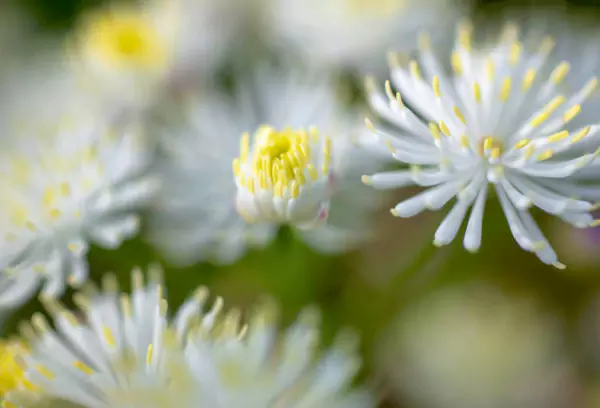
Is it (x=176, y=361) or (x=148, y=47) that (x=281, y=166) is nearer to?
(x=176, y=361)

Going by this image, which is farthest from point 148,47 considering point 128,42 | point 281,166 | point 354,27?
point 281,166

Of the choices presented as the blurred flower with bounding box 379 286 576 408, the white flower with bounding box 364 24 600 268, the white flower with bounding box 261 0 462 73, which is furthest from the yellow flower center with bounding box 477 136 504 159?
the white flower with bounding box 261 0 462 73

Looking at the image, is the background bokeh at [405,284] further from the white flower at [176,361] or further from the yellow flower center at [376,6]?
the yellow flower center at [376,6]

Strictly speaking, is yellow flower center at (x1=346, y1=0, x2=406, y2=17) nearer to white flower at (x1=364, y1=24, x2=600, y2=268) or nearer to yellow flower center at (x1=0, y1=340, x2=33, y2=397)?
white flower at (x1=364, y1=24, x2=600, y2=268)

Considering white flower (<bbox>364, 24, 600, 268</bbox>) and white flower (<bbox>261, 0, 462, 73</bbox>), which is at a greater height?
white flower (<bbox>261, 0, 462, 73</bbox>)

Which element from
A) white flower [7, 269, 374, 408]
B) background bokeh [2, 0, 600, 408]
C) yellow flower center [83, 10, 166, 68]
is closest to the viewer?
white flower [7, 269, 374, 408]

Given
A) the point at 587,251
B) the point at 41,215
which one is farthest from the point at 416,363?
the point at 41,215
